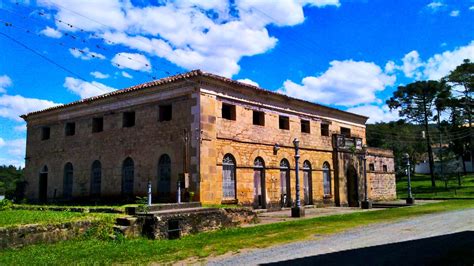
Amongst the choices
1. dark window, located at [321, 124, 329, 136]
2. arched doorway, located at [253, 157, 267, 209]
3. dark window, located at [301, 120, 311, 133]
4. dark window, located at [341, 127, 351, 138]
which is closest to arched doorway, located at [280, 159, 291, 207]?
arched doorway, located at [253, 157, 267, 209]

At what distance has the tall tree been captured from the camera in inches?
1772

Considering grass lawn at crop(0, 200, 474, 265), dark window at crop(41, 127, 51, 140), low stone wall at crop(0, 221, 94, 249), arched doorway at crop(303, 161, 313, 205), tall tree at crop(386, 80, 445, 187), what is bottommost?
grass lawn at crop(0, 200, 474, 265)

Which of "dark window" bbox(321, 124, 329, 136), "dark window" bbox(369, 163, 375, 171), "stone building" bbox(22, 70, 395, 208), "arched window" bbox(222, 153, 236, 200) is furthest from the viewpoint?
"dark window" bbox(369, 163, 375, 171)

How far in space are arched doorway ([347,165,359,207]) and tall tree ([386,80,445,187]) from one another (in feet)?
70.4

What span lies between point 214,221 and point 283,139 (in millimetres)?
9722

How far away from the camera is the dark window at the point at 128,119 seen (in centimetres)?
2083

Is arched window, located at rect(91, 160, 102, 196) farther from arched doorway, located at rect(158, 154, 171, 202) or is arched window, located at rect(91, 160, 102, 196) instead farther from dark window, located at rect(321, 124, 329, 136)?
dark window, located at rect(321, 124, 329, 136)

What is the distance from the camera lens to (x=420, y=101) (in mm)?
46156

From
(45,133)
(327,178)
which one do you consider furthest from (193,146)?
(45,133)

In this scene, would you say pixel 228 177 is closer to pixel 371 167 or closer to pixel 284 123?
pixel 284 123

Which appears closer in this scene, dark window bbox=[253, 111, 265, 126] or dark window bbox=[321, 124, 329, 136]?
dark window bbox=[253, 111, 265, 126]

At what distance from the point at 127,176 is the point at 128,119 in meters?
3.00

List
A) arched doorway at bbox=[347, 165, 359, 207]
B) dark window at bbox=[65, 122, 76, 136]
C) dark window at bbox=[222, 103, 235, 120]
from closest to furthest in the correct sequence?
1. dark window at bbox=[222, 103, 235, 120]
2. dark window at bbox=[65, 122, 76, 136]
3. arched doorway at bbox=[347, 165, 359, 207]

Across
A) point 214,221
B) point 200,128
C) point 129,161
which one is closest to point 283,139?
point 200,128
